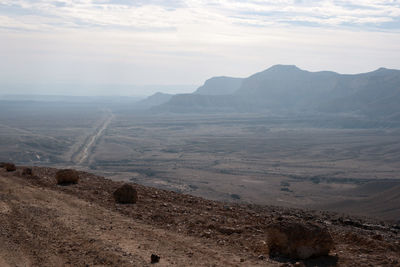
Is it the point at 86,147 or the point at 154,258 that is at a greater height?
the point at 154,258

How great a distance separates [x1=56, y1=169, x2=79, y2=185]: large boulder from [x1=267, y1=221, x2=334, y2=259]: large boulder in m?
8.17

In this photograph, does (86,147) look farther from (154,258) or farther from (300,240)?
(300,240)

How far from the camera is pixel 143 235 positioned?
30.5ft

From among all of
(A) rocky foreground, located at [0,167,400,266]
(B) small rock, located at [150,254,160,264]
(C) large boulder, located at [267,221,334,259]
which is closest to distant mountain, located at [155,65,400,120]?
(A) rocky foreground, located at [0,167,400,266]

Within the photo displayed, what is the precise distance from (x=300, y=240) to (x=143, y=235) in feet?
10.5

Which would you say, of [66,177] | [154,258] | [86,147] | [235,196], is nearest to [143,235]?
[154,258]

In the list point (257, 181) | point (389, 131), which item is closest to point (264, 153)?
point (257, 181)

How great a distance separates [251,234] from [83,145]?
85.7 meters

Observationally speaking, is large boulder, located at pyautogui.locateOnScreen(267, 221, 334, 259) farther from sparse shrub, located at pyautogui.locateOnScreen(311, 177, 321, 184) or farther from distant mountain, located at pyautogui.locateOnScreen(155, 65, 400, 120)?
distant mountain, located at pyautogui.locateOnScreen(155, 65, 400, 120)

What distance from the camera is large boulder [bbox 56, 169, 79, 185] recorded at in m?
14.3

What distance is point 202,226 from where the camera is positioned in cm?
995

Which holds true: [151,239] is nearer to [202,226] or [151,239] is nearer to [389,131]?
[202,226]

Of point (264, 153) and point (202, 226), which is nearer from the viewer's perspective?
point (202, 226)

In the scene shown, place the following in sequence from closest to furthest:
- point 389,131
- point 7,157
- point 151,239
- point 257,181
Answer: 1. point 151,239
2. point 257,181
3. point 7,157
4. point 389,131
